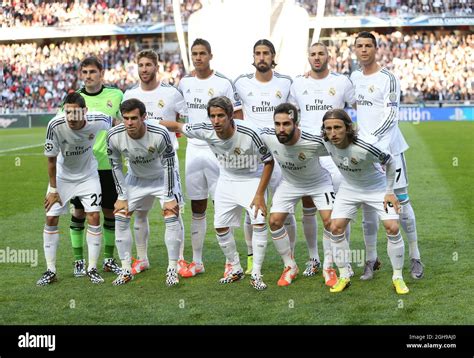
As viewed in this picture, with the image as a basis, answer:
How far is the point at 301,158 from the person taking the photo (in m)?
7.38

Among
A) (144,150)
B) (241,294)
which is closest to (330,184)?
(241,294)

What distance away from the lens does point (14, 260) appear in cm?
885

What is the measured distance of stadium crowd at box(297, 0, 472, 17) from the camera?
40438 millimetres

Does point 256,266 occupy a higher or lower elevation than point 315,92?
lower

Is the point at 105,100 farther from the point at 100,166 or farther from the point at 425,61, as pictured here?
the point at 425,61

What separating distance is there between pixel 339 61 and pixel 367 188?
3180cm

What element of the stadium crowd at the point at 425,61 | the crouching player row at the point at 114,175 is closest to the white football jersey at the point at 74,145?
the crouching player row at the point at 114,175

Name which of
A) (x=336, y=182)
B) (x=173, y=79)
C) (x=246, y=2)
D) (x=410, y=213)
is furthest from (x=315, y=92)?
(x=173, y=79)

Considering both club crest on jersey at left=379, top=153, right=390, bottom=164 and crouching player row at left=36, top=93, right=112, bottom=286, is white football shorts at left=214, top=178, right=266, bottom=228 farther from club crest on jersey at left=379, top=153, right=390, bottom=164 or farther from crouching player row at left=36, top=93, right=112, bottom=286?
club crest on jersey at left=379, top=153, right=390, bottom=164

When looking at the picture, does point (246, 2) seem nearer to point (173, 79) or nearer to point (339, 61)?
point (173, 79)

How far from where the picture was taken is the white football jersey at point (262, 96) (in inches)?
318

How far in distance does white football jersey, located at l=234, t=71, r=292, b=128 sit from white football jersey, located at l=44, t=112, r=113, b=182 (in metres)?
1.33

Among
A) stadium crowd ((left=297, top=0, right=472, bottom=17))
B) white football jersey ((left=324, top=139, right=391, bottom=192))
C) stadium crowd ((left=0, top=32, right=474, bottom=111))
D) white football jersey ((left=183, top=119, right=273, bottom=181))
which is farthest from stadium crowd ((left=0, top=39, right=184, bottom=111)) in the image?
white football jersey ((left=324, top=139, right=391, bottom=192))

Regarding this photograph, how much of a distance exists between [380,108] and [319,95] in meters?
0.60
